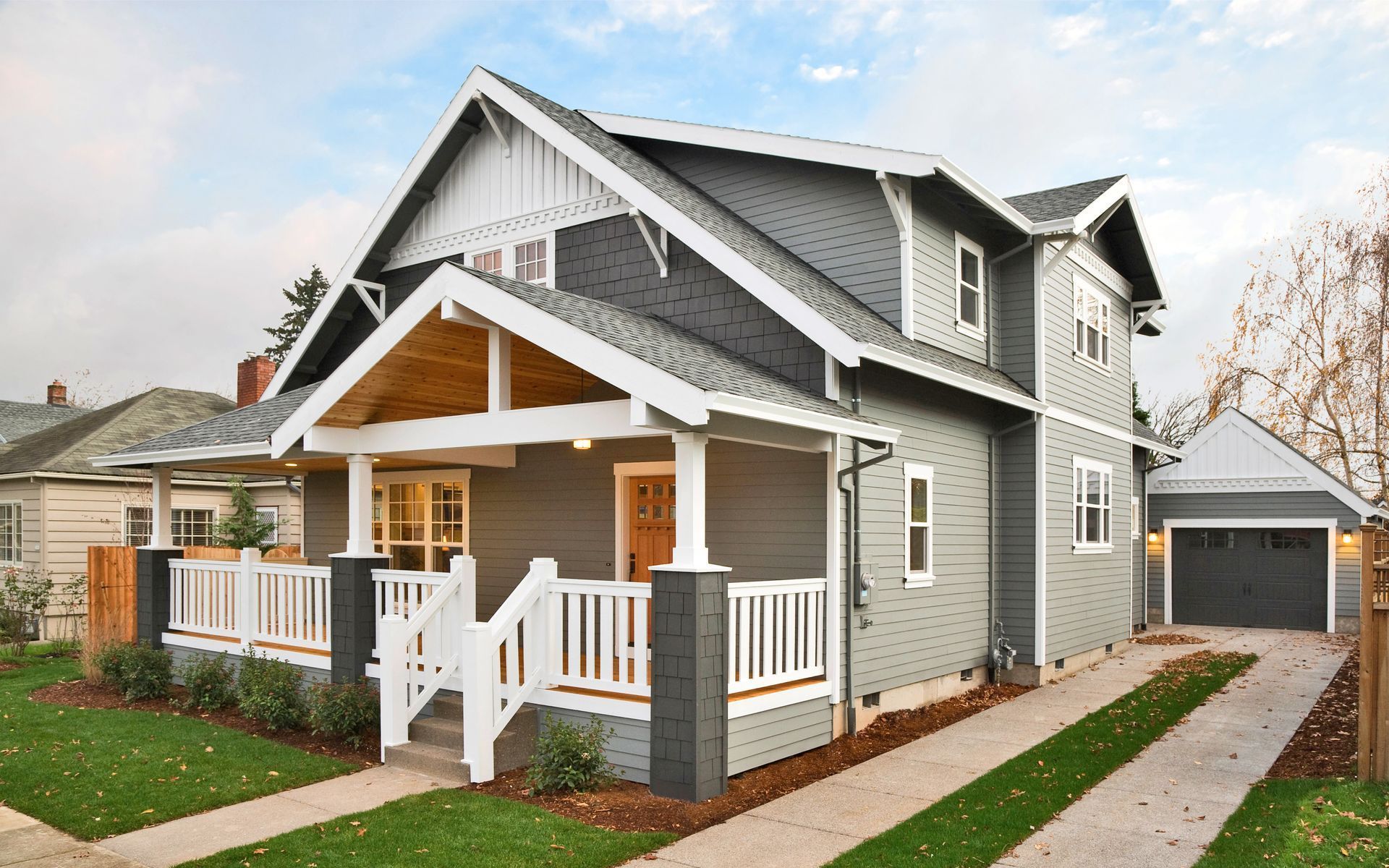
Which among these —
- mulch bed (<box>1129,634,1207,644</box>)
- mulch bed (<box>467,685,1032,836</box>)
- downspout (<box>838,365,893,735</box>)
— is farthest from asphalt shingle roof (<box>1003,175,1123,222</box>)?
mulch bed (<box>1129,634,1207,644</box>)

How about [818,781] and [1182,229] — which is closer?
[818,781]

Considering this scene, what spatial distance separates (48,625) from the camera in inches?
732

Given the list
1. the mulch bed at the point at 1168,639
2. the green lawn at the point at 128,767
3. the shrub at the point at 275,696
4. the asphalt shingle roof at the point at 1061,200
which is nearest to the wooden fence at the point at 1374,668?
the asphalt shingle roof at the point at 1061,200

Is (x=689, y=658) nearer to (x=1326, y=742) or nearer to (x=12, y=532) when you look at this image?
(x=1326, y=742)

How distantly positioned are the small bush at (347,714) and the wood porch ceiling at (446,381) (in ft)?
8.95

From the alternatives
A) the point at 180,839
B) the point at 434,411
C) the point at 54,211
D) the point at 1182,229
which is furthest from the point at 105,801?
the point at 1182,229

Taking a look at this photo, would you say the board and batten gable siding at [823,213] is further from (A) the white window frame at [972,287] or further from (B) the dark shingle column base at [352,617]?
(B) the dark shingle column base at [352,617]

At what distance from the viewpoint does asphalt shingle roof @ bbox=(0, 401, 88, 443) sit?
2614 cm

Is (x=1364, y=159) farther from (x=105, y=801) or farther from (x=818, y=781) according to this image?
(x=105, y=801)

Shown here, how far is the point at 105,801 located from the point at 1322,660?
16.4 metres

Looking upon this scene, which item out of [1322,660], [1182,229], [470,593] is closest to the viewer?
[470,593]

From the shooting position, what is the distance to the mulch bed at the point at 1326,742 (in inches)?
325

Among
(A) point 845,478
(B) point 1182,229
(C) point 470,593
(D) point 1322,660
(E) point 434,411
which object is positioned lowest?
(D) point 1322,660

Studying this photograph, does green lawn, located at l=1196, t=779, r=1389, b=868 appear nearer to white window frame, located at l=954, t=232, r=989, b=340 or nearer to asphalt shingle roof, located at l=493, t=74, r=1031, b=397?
asphalt shingle roof, located at l=493, t=74, r=1031, b=397
